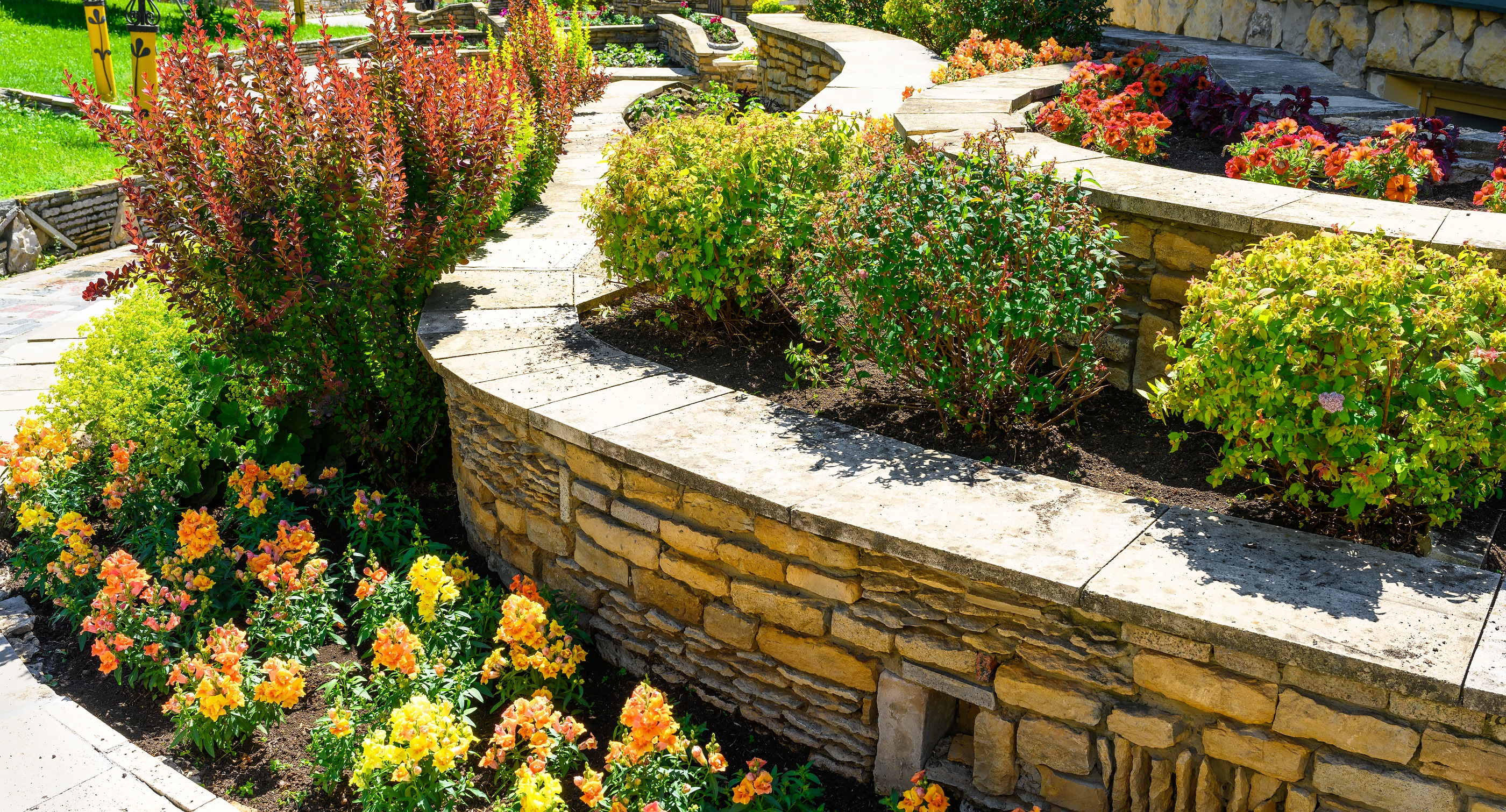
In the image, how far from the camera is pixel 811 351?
159 inches

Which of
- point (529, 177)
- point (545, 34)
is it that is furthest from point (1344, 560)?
point (545, 34)

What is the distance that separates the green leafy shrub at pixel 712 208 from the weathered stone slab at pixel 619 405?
47cm

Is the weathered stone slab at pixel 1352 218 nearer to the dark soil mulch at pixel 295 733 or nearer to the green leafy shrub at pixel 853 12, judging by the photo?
the dark soil mulch at pixel 295 733

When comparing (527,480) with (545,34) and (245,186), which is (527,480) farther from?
(545,34)

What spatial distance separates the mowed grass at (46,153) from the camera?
8703 mm

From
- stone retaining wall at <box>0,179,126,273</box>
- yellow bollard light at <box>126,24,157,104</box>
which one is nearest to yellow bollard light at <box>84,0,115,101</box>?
yellow bollard light at <box>126,24,157,104</box>

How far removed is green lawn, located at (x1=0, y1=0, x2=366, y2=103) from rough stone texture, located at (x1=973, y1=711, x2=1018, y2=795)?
1165 centimetres

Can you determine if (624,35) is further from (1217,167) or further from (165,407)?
(165,407)

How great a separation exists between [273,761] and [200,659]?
0.39 meters

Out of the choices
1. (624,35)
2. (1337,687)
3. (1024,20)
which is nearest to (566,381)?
(1337,687)

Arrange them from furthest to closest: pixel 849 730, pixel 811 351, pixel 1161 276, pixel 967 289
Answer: pixel 811 351, pixel 1161 276, pixel 967 289, pixel 849 730

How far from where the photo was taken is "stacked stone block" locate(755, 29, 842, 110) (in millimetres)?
9930

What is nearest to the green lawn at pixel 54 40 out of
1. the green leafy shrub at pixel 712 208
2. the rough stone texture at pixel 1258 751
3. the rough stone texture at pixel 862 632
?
the green leafy shrub at pixel 712 208

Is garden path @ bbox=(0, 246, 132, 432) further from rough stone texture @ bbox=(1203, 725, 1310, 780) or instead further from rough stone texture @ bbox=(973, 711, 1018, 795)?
rough stone texture @ bbox=(1203, 725, 1310, 780)
